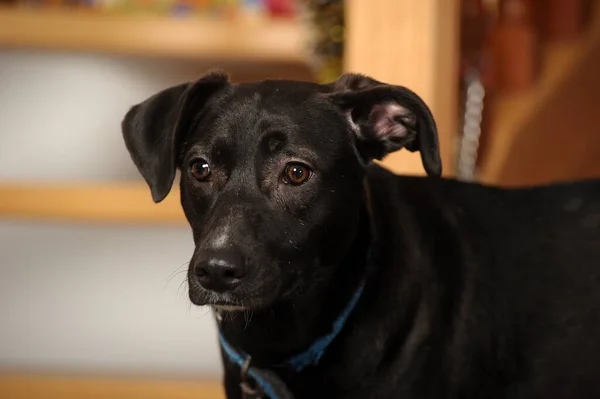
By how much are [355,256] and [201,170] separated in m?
0.35

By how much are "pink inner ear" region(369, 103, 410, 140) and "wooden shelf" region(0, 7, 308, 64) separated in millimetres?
1415

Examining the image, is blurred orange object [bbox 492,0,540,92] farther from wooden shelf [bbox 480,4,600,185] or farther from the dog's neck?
the dog's neck

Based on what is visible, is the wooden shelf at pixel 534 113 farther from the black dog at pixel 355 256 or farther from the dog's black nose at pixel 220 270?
the dog's black nose at pixel 220 270

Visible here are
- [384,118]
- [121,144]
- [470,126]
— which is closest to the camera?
[384,118]

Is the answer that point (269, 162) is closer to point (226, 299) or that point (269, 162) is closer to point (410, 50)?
point (226, 299)

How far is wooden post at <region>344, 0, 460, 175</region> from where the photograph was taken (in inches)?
83.7

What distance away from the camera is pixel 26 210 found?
281cm

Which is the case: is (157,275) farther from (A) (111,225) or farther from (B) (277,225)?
(B) (277,225)

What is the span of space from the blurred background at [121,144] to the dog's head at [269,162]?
0.86 metres

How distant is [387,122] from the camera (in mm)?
1739

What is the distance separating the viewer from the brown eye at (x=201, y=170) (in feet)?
5.30

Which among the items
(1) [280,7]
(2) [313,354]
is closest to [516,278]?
(2) [313,354]

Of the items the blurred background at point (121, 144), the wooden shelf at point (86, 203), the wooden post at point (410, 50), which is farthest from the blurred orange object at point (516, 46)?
the wooden shelf at point (86, 203)

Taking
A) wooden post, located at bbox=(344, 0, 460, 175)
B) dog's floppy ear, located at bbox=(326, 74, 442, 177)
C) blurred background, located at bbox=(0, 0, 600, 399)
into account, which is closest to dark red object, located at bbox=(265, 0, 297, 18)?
blurred background, located at bbox=(0, 0, 600, 399)
